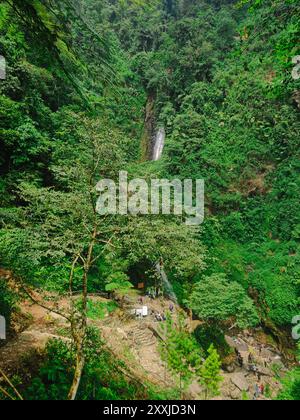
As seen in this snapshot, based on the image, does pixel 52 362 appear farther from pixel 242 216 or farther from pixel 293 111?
pixel 293 111

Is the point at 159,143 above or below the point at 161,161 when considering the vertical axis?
above

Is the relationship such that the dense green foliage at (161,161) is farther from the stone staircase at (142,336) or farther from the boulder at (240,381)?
the stone staircase at (142,336)

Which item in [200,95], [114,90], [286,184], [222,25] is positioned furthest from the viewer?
[222,25]

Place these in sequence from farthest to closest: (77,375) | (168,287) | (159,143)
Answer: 1. (159,143)
2. (168,287)
3. (77,375)

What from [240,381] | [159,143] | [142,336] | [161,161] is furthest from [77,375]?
[159,143]

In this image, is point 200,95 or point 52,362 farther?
point 200,95

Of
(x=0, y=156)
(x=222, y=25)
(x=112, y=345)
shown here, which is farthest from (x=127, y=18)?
(x=112, y=345)

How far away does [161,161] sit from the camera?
22.2m

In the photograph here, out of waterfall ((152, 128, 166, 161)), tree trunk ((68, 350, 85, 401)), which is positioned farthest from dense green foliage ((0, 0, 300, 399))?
tree trunk ((68, 350, 85, 401))

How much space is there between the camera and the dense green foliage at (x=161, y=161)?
11.2 ft

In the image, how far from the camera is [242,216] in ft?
65.2

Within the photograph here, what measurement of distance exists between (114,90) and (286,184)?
18846mm

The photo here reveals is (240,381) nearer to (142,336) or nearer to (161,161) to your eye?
(142,336)

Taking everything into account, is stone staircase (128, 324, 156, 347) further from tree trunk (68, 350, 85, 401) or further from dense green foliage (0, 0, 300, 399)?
tree trunk (68, 350, 85, 401)
